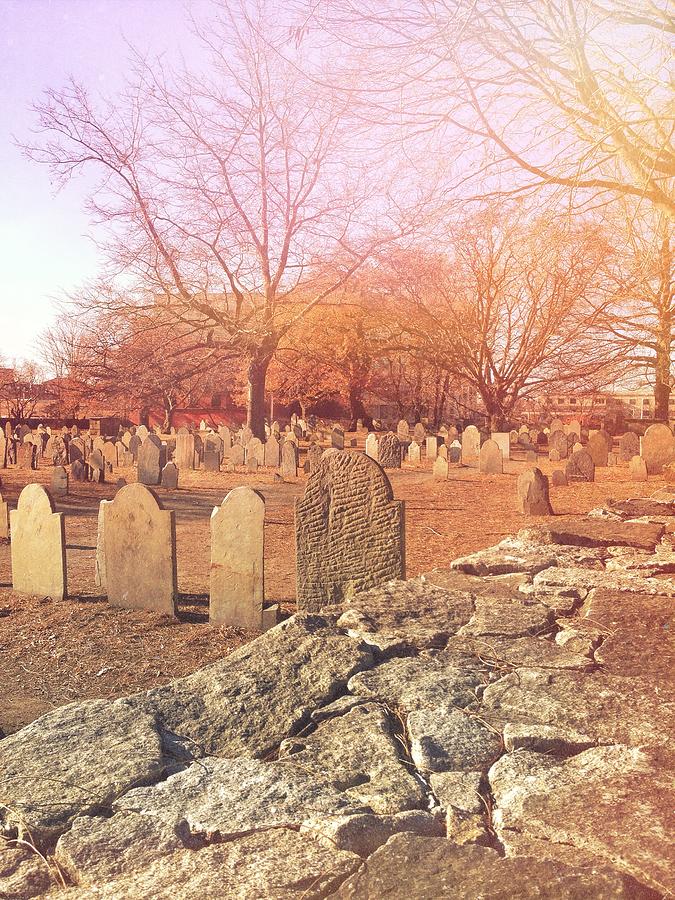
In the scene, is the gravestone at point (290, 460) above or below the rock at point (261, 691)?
above

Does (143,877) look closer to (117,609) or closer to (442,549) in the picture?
(117,609)

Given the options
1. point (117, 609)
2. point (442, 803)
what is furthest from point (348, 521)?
point (442, 803)

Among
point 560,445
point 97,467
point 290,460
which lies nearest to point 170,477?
point 97,467

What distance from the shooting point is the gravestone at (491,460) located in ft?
62.5

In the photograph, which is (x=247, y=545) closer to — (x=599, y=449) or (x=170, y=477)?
(x=170, y=477)

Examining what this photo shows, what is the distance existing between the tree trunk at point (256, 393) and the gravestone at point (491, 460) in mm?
9659

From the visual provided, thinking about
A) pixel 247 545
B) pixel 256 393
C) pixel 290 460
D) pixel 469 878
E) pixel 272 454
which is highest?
pixel 256 393

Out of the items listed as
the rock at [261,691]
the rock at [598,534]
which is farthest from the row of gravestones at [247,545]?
the rock at [261,691]

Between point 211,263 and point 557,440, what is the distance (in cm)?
1298

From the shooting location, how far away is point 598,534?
7.14 meters

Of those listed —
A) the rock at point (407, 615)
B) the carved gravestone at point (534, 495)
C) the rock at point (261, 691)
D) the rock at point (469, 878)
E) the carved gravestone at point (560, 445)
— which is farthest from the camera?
the carved gravestone at point (560, 445)

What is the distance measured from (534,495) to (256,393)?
1661cm

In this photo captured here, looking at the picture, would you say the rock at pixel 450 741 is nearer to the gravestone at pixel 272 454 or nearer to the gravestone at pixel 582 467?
the gravestone at pixel 582 467

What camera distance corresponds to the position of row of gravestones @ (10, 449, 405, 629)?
5867 mm
